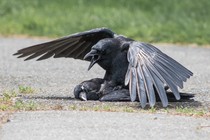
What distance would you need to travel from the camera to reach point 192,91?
30.4 feet

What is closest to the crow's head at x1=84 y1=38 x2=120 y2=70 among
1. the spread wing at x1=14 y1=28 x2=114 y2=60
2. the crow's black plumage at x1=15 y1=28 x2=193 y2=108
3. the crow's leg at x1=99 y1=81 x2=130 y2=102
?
the crow's black plumage at x1=15 y1=28 x2=193 y2=108

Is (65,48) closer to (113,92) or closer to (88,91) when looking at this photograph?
(88,91)

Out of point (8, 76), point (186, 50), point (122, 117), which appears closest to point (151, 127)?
point (122, 117)

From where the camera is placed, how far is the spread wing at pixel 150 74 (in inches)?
293

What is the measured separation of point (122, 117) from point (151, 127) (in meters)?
0.41

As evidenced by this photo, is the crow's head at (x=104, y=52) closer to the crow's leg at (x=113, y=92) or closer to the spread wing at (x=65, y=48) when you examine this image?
the crow's leg at (x=113, y=92)

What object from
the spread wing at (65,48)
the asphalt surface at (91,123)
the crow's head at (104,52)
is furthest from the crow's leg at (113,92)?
the spread wing at (65,48)

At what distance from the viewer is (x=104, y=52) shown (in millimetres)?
8148

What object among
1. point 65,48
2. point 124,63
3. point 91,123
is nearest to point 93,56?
point 124,63

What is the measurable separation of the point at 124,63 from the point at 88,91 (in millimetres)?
450

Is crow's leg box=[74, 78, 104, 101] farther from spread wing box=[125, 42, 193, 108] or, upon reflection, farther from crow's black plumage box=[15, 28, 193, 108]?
spread wing box=[125, 42, 193, 108]

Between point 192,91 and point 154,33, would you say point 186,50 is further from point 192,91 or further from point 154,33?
point 192,91

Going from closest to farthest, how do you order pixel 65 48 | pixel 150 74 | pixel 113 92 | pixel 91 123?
pixel 91 123 < pixel 150 74 < pixel 113 92 < pixel 65 48

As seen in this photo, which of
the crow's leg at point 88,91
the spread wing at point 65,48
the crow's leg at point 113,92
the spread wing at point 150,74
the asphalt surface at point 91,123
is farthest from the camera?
the spread wing at point 65,48
